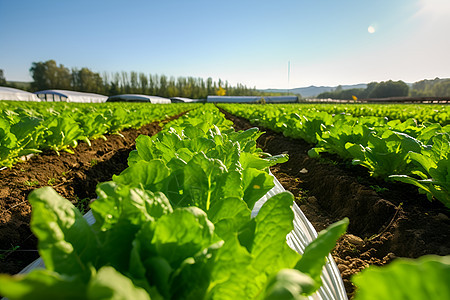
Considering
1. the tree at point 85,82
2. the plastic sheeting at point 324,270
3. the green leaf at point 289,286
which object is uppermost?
the tree at point 85,82

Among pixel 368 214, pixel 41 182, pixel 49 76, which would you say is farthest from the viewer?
pixel 49 76

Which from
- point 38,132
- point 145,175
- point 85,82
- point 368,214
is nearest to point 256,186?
point 145,175

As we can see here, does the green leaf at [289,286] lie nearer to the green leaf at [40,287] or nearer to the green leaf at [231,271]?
the green leaf at [231,271]

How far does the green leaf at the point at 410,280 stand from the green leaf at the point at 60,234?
0.67 metres

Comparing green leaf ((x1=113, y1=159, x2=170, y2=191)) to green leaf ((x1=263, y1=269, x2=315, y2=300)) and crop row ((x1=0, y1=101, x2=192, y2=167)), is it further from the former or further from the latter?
crop row ((x1=0, y1=101, x2=192, y2=167))

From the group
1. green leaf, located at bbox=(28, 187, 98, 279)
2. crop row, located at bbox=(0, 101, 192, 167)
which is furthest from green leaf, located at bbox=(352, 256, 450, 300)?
crop row, located at bbox=(0, 101, 192, 167)

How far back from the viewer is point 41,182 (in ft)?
12.0

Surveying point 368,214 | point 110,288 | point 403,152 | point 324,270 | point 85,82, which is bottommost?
point 368,214

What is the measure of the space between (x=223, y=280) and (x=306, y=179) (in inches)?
142

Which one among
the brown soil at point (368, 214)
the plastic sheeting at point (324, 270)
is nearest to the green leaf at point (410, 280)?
the plastic sheeting at point (324, 270)

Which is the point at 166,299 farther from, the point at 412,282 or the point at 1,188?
the point at 1,188

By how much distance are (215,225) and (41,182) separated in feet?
11.6

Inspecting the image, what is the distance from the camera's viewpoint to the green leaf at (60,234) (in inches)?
27.8

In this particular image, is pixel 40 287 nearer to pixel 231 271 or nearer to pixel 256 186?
pixel 231 271
